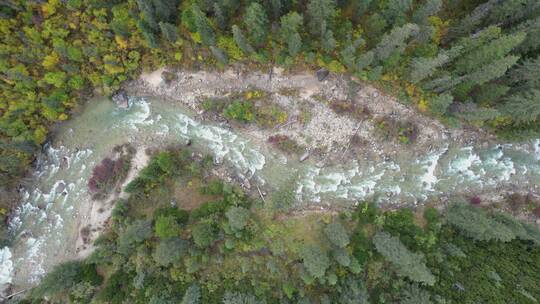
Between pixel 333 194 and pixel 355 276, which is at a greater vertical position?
pixel 333 194

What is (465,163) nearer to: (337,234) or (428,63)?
(428,63)

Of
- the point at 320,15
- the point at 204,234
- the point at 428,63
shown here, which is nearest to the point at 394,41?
the point at 428,63

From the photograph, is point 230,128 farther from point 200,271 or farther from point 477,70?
point 477,70

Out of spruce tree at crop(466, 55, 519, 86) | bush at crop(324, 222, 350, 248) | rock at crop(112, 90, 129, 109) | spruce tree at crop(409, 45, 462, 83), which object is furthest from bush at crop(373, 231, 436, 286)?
rock at crop(112, 90, 129, 109)

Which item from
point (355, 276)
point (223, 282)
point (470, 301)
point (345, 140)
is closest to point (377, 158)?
point (345, 140)

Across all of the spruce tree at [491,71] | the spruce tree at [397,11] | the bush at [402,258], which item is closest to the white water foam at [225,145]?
the bush at [402,258]

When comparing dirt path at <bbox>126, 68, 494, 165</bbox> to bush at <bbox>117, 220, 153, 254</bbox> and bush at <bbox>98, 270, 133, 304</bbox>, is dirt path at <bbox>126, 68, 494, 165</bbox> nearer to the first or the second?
bush at <bbox>117, 220, 153, 254</bbox>

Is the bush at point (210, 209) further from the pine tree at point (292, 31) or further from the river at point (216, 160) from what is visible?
the pine tree at point (292, 31)
